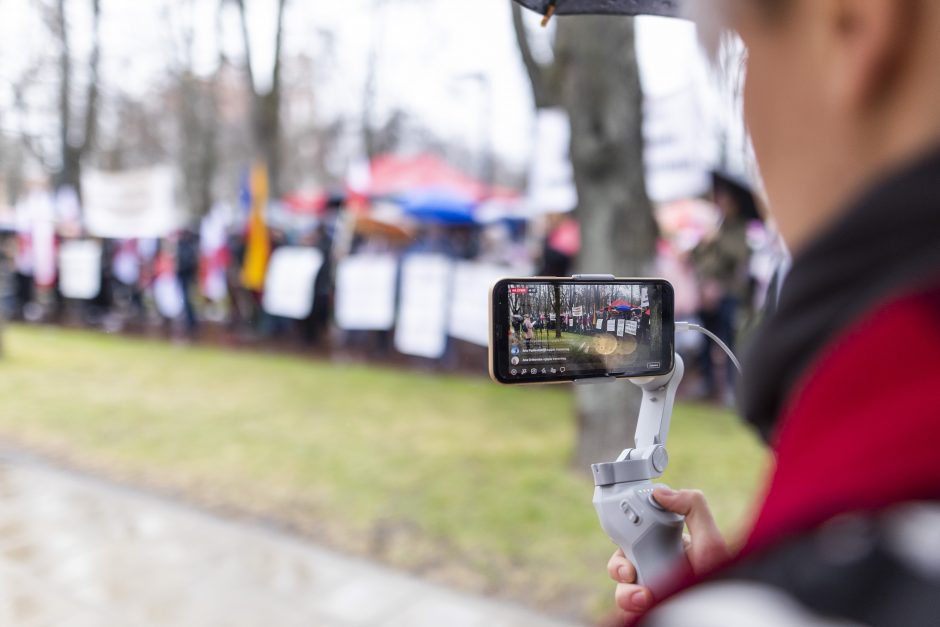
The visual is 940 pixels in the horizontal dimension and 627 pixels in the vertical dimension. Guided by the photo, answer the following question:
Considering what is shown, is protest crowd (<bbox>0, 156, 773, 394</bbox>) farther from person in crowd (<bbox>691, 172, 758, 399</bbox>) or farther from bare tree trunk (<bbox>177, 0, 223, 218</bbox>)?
bare tree trunk (<bbox>177, 0, 223, 218</bbox>)

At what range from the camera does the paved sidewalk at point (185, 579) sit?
11.5ft

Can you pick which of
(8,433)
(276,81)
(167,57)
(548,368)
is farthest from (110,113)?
(548,368)

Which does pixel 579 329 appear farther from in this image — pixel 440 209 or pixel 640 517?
pixel 440 209

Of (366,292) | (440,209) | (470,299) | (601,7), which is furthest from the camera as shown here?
(440,209)

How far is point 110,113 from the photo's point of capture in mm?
27734

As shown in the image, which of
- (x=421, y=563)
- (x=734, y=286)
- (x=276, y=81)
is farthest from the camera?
(x=276, y=81)

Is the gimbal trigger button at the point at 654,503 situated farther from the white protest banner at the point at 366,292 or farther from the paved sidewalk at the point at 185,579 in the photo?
the white protest banner at the point at 366,292

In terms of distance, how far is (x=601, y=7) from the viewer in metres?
1.46

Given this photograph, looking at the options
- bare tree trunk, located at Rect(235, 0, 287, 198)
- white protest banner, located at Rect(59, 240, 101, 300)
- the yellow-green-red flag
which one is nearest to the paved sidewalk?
the yellow-green-red flag

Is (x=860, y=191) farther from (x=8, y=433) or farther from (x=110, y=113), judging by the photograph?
(x=110, y=113)

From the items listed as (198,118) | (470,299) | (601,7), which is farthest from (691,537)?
(198,118)

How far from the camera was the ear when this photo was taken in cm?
52

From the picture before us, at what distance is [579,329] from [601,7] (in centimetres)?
65

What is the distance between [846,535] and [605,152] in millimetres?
4905
